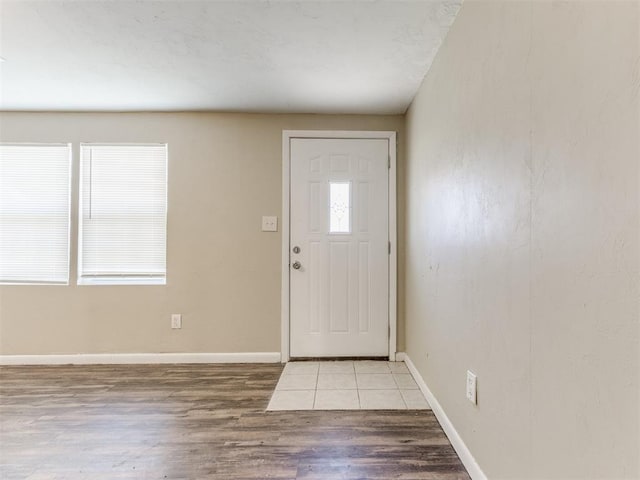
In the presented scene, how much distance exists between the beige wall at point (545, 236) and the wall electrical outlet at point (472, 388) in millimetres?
41

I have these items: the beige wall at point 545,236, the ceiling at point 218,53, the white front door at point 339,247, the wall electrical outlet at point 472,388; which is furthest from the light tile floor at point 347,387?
the ceiling at point 218,53

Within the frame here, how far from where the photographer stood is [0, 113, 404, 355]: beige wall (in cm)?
279

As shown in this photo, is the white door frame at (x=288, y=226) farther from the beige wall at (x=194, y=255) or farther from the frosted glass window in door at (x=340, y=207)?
the frosted glass window in door at (x=340, y=207)

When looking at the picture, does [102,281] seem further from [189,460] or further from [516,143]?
[516,143]

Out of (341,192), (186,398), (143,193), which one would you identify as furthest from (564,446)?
(143,193)

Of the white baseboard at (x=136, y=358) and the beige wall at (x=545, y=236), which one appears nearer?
the beige wall at (x=545, y=236)

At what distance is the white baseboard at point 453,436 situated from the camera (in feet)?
4.49

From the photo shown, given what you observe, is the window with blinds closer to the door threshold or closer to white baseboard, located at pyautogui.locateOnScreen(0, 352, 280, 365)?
white baseboard, located at pyautogui.locateOnScreen(0, 352, 280, 365)

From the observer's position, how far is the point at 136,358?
2.79m

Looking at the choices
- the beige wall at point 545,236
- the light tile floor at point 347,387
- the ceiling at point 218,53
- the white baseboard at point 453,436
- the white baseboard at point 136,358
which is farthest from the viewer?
the white baseboard at point 136,358

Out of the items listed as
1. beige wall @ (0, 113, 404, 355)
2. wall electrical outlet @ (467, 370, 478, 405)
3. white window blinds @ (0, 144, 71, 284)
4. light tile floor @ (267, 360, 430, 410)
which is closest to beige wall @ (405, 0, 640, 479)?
wall electrical outlet @ (467, 370, 478, 405)

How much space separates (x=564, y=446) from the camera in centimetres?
86

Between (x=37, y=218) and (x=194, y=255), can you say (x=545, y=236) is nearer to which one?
(x=194, y=255)

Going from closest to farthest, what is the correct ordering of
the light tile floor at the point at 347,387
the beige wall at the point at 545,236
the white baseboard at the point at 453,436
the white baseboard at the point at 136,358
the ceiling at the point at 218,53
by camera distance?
1. the beige wall at the point at 545,236
2. the white baseboard at the point at 453,436
3. the ceiling at the point at 218,53
4. the light tile floor at the point at 347,387
5. the white baseboard at the point at 136,358
